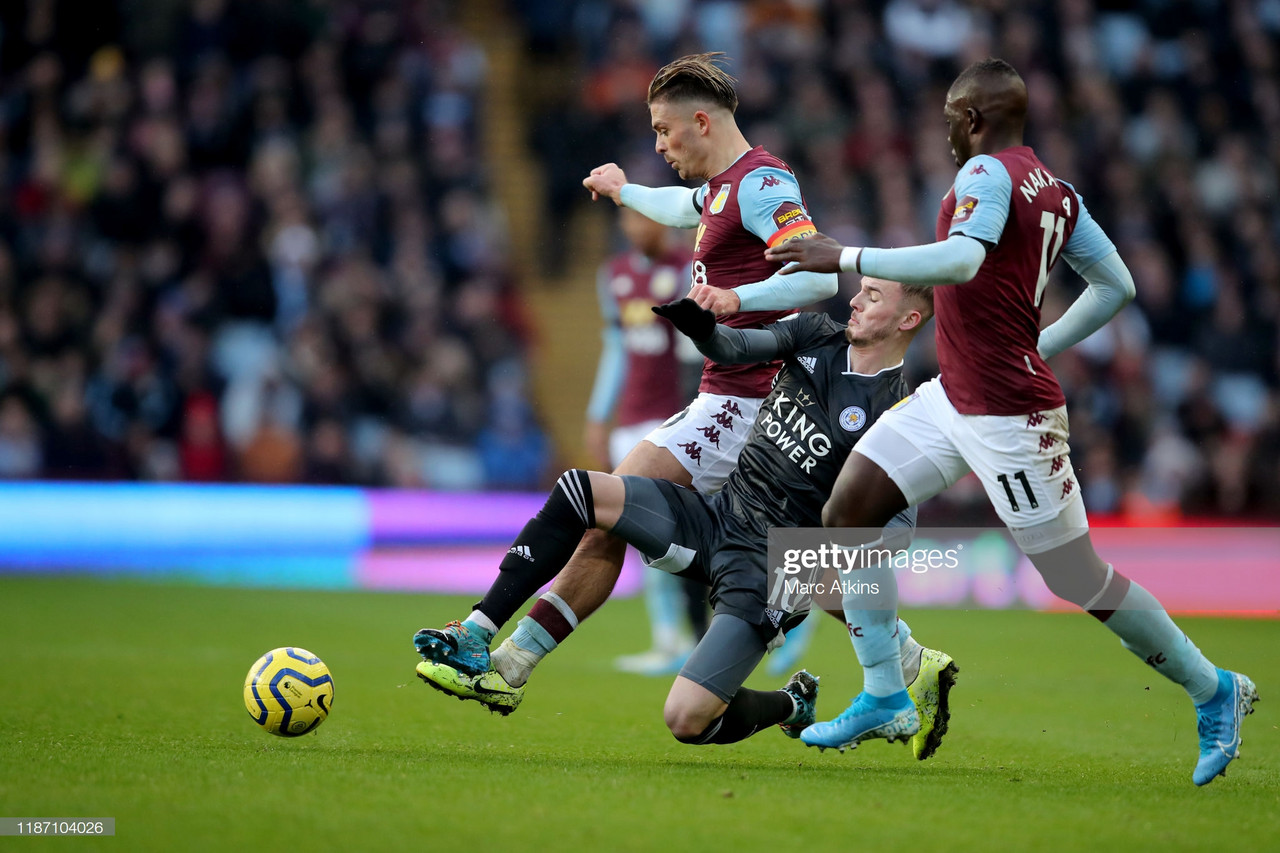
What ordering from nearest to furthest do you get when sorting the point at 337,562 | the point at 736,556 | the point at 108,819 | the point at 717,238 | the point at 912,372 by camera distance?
the point at 108,819 < the point at 736,556 < the point at 717,238 < the point at 337,562 < the point at 912,372

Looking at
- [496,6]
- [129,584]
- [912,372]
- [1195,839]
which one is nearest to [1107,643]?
[912,372]

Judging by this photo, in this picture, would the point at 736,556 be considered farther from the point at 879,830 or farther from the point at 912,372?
the point at 912,372

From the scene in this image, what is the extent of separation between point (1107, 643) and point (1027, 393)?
5071mm

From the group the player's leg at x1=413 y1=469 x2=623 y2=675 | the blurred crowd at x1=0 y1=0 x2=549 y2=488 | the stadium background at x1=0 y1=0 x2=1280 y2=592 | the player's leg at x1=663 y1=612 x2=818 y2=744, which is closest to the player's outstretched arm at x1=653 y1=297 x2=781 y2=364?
the player's leg at x1=413 y1=469 x2=623 y2=675

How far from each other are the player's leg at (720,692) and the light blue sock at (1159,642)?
119 centimetres

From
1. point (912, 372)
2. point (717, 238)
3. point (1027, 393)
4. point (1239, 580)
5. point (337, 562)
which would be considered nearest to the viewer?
point (1027, 393)

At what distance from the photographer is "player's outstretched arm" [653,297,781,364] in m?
4.52

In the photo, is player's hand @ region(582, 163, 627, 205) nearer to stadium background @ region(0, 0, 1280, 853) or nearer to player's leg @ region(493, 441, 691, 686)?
player's leg @ region(493, 441, 691, 686)

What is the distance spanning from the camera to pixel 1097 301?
16.1 feet

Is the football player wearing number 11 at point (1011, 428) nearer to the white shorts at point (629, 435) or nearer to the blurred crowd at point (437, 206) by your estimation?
the white shorts at point (629, 435)

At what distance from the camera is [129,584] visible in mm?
11586

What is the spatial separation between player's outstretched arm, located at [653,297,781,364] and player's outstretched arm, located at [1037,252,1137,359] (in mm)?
942

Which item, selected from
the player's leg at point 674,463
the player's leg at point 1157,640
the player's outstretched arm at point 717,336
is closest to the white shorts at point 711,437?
the player's leg at point 674,463

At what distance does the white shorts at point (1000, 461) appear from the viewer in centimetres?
462
